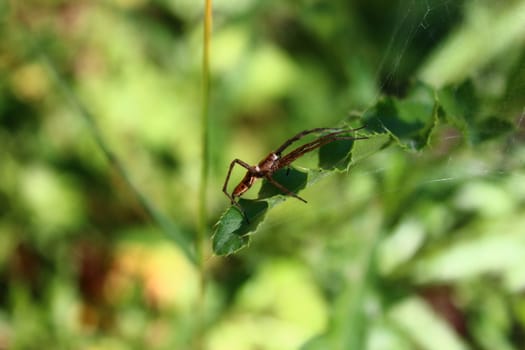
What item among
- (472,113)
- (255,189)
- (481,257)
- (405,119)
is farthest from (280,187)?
(481,257)

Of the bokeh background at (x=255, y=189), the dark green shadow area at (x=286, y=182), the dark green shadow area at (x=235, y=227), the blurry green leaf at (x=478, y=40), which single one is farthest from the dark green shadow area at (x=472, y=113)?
the dark green shadow area at (x=235, y=227)

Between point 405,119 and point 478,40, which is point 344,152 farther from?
point 478,40

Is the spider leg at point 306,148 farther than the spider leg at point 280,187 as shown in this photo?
Yes

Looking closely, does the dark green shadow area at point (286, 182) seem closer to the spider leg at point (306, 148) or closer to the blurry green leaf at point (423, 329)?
the spider leg at point (306, 148)

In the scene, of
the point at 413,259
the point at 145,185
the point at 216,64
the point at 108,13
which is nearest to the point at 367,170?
the point at 413,259

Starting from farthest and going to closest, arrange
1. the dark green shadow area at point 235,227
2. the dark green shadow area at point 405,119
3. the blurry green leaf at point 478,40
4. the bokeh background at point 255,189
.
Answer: the bokeh background at point 255,189, the blurry green leaf at point 478,40, the dark green shadow area at point 405,119, the dark green shadow area at point 235,227

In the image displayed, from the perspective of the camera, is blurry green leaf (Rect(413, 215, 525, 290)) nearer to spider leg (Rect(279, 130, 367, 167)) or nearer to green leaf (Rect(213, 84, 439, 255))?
green leaf (Rect(213, 84, 439, 255))
